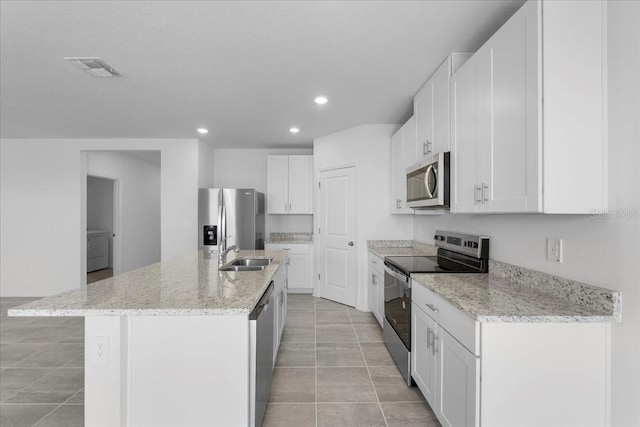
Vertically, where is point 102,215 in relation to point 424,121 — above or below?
below

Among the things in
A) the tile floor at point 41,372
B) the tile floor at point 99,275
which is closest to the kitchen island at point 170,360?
the tile floor at point 41,372

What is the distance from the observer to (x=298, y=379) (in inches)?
104

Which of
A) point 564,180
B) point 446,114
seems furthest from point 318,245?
point 564,180

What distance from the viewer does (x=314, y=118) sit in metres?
4.17

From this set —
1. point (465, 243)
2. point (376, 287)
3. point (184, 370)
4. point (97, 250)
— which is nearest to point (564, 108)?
point (465, 243)

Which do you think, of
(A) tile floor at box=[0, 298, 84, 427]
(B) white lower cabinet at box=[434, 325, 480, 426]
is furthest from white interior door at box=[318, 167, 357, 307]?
(A) tile floor at box=[0, 298, 84, 427]

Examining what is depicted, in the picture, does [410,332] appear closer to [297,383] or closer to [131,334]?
[297,383]

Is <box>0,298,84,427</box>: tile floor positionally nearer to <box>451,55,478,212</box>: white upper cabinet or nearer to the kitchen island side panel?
the kitchen island side panel

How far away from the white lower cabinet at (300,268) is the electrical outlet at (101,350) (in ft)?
12.8

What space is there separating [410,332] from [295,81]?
7.58 ft

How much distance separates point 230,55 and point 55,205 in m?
4.66

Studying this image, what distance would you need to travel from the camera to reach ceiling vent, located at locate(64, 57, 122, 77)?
2.54 meters

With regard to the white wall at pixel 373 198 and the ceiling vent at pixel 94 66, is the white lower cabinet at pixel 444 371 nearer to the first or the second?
the white wall at pixel 373 198

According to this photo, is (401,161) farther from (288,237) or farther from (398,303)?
(288,237)
